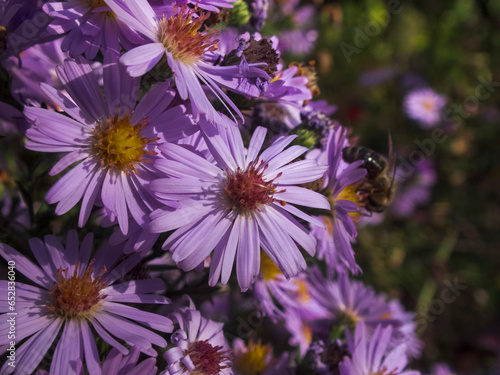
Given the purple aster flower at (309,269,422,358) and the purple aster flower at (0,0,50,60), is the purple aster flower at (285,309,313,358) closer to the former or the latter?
the purple aster flower at (309,269,422,358)

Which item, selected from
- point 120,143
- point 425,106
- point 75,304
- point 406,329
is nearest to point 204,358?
point 75,304

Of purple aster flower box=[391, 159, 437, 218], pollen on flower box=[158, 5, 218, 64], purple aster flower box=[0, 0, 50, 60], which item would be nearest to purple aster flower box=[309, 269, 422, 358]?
pollen on flower box=[158, 5, 218, 64]

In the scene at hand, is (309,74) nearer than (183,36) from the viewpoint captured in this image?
No

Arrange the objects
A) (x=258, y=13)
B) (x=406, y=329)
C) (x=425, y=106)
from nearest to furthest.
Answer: (x=258, y=13) < (x=406, y=329) < (x=425, y=106)

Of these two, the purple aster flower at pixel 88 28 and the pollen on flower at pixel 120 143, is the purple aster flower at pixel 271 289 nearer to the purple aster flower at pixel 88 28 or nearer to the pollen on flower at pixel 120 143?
the pollen on flower at pixel 120 143

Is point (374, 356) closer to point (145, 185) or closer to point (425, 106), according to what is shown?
point (145, 185)

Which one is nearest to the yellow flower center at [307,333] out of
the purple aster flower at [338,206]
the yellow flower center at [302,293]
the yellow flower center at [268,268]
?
the yellow flower center at [302,293]
